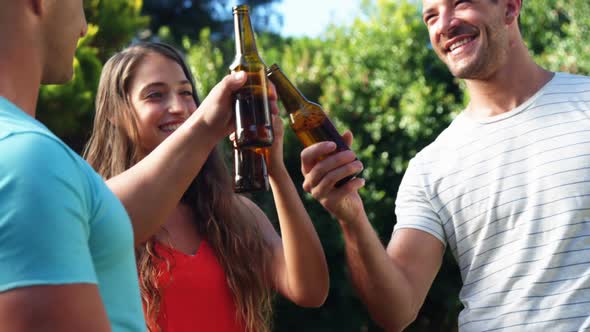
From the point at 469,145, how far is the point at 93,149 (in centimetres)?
154

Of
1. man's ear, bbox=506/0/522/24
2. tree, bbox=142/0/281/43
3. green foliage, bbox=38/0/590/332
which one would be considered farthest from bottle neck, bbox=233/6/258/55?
tree, bbox=142/0/281/43

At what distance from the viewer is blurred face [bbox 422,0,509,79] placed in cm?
312

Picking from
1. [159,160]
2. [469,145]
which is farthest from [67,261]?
[469,145]

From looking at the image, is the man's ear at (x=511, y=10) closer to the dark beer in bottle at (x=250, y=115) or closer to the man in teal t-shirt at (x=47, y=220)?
the dark beer in bottle at (x=250, y=115)

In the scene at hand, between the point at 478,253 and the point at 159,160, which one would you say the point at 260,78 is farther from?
the point at 478,253

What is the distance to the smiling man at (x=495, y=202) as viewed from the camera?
2.78 m

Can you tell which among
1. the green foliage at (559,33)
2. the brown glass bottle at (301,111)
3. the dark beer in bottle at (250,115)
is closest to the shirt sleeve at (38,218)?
the dark beer in bottle at (250,115)

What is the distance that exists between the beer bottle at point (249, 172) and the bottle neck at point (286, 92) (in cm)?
24

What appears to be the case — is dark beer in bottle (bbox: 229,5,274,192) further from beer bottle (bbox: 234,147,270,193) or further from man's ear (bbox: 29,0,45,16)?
man's ear (bbox: 29,0,45,16)

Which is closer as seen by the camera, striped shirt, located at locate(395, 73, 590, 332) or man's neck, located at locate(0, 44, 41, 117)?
man's neck, located at locate(0, 44, 41, 117)

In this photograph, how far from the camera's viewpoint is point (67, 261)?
124 centimetres

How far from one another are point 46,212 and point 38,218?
0.02m

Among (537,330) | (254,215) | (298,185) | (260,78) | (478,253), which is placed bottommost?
(298,185)

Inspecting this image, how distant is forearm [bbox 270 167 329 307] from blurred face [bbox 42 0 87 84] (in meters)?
1.11
